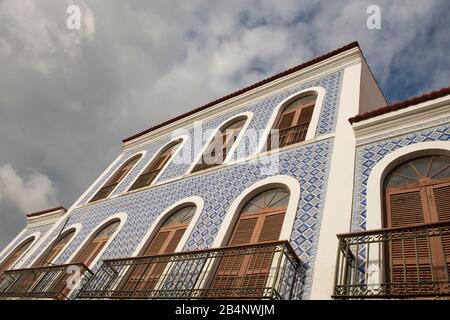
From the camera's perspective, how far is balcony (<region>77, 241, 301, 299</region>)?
4.44m

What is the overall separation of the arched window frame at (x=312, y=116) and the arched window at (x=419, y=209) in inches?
83.9

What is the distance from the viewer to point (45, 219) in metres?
11.9

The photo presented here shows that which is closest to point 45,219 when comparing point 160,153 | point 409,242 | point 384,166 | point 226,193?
point 160,153

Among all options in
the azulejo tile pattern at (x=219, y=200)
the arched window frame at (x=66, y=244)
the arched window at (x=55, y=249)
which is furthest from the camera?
the arched window at (x=55, y=249)

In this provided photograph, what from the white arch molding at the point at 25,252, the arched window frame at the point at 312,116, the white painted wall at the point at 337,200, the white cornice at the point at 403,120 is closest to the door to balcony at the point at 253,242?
the white painted wall at the point at 337,200

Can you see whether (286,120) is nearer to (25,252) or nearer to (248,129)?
(248,129)

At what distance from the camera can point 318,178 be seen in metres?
5.82

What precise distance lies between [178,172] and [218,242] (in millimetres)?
3590

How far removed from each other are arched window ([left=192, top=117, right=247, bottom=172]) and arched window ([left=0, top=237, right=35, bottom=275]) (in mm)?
6626

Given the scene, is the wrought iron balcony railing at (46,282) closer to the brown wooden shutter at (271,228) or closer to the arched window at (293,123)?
the brown wooden shutter at (271,228)

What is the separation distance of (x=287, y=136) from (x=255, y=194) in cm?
184

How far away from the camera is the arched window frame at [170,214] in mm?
6570
